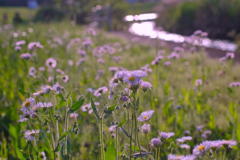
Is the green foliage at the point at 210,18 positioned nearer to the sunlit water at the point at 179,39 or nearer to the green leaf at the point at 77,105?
the sunlit water at the point at 179,39

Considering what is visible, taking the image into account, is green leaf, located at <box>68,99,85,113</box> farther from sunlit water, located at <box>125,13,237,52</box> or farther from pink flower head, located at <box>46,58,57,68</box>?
sunlit water, located at <box>125,13,237,52</box>

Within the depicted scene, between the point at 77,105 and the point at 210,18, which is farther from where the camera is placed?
the point at 210,18

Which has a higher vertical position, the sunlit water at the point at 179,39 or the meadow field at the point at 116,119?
the sunlit water at the point at 179,39

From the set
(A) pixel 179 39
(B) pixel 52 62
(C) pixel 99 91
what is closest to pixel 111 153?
(C) pixel 99 91

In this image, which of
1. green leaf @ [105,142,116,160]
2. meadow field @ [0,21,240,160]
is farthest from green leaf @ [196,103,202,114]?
green leaf @ [105,142,116,160]

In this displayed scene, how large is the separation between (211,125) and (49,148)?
4.32 feet

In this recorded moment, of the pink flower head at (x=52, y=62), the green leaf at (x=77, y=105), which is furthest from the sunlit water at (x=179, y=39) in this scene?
the green leaf at (x=77, y=105)

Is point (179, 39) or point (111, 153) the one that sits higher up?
point (179, 39)

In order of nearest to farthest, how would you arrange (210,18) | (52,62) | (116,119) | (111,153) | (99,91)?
(111,153) → (99,91) → (52,62) → (116,119) → (210,18)

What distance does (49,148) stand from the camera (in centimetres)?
110

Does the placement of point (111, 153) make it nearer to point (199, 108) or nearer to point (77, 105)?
point (77, 105)

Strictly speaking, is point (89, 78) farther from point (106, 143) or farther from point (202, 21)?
point (202, 21)

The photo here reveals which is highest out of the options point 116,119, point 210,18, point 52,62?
point 210,18

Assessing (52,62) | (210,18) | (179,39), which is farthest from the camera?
(179,39)
